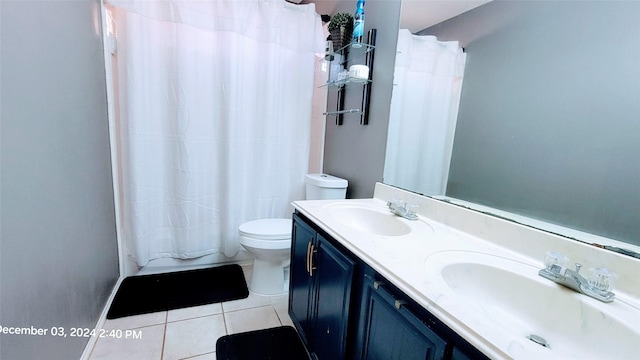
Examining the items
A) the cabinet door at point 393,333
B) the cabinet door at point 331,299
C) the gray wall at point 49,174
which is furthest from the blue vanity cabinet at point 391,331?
the gray wall at point 49,174

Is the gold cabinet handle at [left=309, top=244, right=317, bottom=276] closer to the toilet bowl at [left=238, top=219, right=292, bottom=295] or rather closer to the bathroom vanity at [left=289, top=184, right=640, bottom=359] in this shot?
the bathroom vanity at [left=289, top=184, right=640, bottom=359]

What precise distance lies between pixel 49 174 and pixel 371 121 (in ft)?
5.01

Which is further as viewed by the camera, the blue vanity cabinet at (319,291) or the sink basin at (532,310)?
the blue vanity cabinet at (319,291)

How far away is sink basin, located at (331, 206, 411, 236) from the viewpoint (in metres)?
1.29

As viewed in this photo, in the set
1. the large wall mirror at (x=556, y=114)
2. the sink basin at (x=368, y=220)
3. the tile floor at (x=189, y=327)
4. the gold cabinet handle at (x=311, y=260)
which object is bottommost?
the tile floor at (x=189, y=327)

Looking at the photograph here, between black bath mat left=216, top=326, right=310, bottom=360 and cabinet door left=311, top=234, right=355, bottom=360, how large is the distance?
0.24 m

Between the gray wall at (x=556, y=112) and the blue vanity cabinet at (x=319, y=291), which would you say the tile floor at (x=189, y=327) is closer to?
the blue vanity cabinet at (x=319, y=291)

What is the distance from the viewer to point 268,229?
1849mm

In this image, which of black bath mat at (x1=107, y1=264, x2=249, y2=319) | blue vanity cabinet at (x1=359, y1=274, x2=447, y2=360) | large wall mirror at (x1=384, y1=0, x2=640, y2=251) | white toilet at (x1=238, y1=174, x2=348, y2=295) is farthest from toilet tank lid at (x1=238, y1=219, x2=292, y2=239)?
large wall mirror at (x1=384, y1=0, x2=640, y2=251)

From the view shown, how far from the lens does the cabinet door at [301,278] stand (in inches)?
51.3

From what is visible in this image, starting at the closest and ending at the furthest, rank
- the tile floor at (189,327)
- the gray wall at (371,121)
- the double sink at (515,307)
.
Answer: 1. the double sink at (515,307)
2. the tile floor at (189,327)
3. the gray wall at (371,121)

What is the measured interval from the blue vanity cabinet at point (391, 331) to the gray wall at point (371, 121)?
916 mm

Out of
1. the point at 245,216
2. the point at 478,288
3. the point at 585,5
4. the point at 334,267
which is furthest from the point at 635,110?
the point at 245,216

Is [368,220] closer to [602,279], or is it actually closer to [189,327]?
[602,279]
